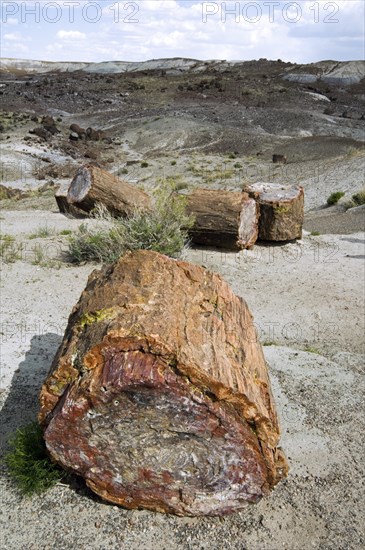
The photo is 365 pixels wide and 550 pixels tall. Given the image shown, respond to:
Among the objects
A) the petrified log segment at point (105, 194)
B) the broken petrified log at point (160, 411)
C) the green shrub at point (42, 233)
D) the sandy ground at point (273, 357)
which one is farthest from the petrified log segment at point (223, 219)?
the broken petrified log at point (160, 411)

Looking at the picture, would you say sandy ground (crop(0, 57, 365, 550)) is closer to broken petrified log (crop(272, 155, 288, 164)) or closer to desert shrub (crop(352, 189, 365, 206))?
desert shrub (crop(352, 189, 365, 206))

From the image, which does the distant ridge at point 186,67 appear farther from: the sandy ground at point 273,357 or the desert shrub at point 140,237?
the desert shrub at point 140,237

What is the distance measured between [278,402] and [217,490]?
176 cm

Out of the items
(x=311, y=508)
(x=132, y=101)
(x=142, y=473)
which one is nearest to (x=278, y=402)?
(x=311, y=508)

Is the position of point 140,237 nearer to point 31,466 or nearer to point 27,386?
point 27,386

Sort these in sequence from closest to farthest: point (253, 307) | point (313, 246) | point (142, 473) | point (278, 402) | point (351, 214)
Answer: point (142, 473), point (278, 402), point (253, 307), point (313, 246), point (351, 214)

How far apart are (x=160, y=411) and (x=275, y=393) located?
7.56 feet

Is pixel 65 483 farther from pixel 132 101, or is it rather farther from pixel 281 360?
pixel 132 101

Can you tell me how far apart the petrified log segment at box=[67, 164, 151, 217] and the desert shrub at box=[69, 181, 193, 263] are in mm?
1539

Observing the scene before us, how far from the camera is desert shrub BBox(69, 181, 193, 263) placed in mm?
9633

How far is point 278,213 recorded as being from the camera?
10953mm

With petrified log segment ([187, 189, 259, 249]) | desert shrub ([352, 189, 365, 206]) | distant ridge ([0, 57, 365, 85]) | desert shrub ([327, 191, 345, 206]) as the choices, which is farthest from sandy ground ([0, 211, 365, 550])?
distant ridge ([0, 57, 365, 85])

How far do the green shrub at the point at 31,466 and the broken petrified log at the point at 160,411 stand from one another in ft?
0.92

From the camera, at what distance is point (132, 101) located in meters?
50.5
